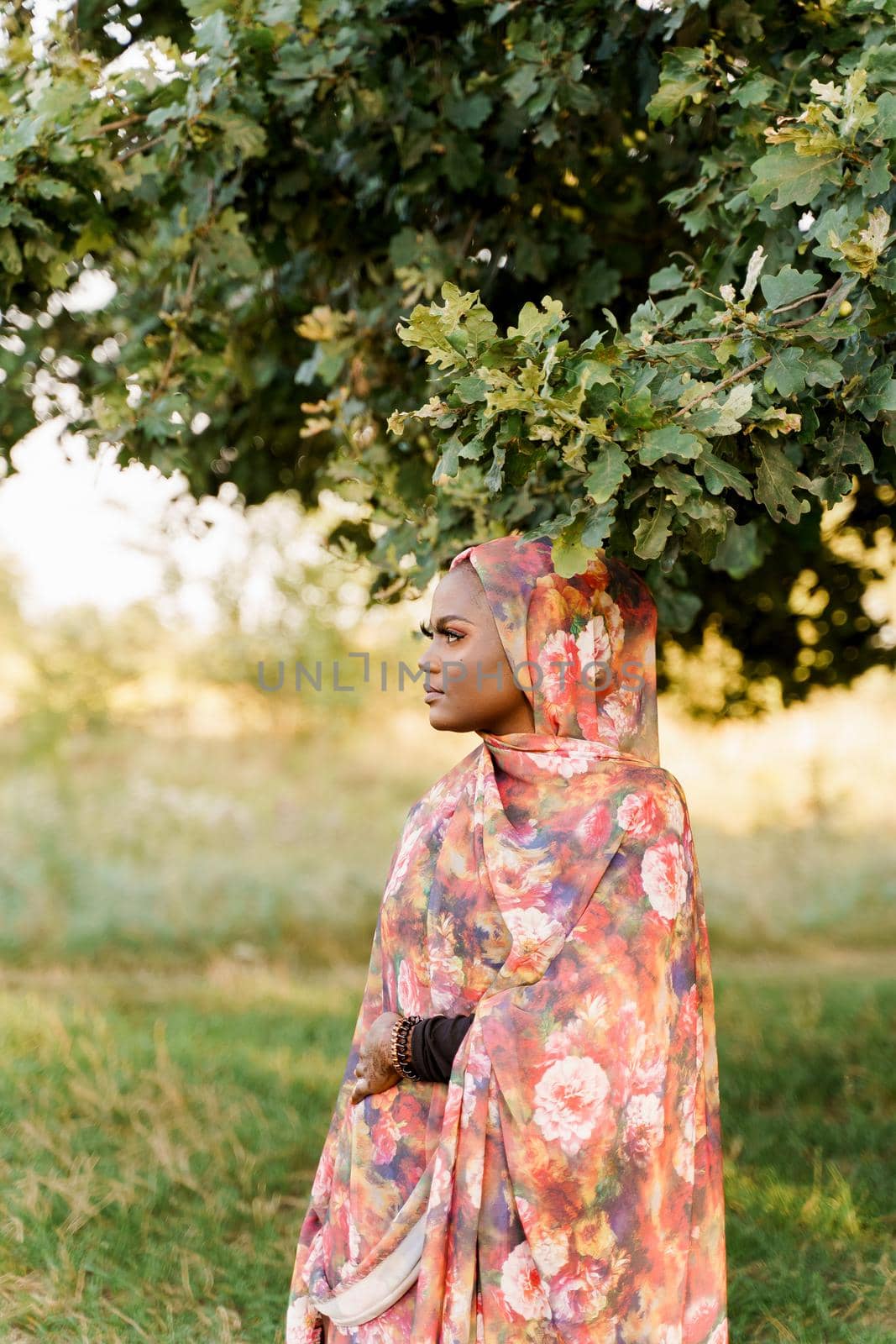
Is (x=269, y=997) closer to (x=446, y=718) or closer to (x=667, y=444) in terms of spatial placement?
(x=446, y=718)

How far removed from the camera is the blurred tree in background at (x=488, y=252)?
2.15 metres

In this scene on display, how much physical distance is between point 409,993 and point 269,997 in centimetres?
527

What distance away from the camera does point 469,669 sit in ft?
7.68

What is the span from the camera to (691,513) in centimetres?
211

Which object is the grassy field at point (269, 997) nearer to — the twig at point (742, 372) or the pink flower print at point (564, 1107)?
the pink flower print at point (564, 1107)

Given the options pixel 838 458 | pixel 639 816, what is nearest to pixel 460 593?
pixel 639 816

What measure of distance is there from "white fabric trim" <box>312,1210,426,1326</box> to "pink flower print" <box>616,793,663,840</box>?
74cm

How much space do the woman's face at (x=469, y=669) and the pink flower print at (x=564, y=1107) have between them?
1.91ft

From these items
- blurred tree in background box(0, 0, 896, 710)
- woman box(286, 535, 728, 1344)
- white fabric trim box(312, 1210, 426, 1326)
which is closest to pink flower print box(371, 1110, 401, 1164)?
woman box(286, 535, 728, 1344)

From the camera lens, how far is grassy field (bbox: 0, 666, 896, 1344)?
3.63 m

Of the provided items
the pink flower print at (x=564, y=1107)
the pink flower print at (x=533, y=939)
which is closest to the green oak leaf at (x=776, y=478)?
the pink flower print at (x=533, y=939)

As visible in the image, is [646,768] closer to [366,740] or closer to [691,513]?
[691,513]

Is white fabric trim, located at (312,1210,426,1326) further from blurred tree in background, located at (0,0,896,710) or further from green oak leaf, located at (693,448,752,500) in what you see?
green oak leaf, located at (693,448,752,500)

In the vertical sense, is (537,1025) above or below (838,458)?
below
